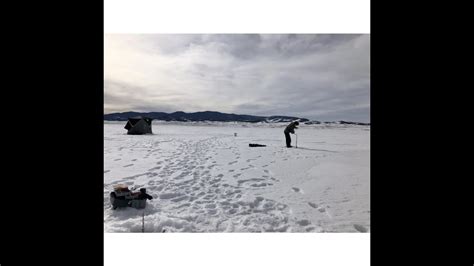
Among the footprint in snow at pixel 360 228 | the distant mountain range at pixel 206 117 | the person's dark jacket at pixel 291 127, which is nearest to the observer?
the footprint in snow at pixel 360 228

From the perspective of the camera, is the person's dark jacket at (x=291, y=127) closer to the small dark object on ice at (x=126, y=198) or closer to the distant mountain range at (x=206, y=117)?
the distant mountain range at (x=206, y=117)

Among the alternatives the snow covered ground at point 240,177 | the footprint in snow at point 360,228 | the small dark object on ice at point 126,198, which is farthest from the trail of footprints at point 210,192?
the footprint in snow at point 360,228

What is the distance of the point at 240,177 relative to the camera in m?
2.28

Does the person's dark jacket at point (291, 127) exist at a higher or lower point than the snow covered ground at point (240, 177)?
higher

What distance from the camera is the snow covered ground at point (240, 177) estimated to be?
74.6 inches

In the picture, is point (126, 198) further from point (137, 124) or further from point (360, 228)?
point (360, 228)

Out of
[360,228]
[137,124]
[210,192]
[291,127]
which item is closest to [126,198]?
[210,192]

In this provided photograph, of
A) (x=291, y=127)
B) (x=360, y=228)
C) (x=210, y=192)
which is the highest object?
(x=291, y=127)

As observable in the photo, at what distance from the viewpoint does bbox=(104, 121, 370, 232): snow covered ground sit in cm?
190

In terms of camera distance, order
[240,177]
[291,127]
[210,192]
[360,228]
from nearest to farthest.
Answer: [360,228]
[210,192]
[240,177]
[291,127]

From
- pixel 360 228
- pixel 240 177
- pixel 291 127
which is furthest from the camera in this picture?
pixel 291 127

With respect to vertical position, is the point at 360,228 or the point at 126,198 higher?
the point at 126,198
